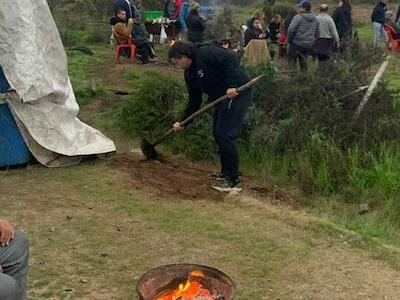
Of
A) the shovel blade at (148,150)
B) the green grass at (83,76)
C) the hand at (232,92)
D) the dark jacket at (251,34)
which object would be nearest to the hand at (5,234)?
the hand at (232,92)

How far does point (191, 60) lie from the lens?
6.50 m

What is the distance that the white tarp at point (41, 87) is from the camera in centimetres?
677

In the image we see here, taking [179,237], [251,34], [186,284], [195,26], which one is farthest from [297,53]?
[186,284]

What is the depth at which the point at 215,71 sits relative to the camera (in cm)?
655

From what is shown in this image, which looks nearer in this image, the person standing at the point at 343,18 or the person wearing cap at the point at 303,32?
the person wearing cap at the point at 303,32

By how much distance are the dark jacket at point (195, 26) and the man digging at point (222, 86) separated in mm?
6831

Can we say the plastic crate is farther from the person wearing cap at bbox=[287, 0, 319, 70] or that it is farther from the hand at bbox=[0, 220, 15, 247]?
the person wearing cap at bbox=[287, 0, 319, 70]

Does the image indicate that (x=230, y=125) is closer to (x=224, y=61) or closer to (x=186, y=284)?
(x=224, y=61)

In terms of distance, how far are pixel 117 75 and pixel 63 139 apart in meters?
5.44

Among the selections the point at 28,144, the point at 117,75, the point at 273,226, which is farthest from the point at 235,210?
the point at 117,75

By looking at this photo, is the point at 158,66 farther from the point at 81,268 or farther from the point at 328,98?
the point at 81,268

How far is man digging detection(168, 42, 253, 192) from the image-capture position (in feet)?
21.1

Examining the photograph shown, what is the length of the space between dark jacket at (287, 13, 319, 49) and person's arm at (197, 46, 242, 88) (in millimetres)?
5523

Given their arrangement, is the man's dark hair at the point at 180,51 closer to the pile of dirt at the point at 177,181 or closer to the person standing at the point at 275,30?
the pile of dirt at the point at 177,181
